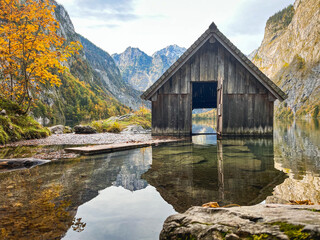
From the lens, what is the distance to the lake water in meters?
2.72

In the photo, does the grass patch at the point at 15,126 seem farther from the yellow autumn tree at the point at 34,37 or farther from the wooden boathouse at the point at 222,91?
the wooden boathouse at the point at 222,91

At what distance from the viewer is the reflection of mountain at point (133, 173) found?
4.52 meters

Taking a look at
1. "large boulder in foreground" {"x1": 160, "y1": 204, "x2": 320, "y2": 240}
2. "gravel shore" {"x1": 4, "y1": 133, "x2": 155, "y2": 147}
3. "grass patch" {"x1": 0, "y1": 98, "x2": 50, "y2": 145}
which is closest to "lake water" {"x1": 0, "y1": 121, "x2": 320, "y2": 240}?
"large boulder in foreground" {"x1": 160, "y1": 204, "x2": 320, "y2": 240}

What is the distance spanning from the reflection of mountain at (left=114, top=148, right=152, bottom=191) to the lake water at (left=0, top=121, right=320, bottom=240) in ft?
0.06

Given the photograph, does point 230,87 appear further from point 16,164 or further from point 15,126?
point 15,126

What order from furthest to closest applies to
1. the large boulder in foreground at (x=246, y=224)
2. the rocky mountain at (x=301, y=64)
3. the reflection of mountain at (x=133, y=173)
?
the rocky mountain at (x=301, y=64), the reflection of mountain at (x=133, y=173), the large boulder in foreground at (x=246, y=224)

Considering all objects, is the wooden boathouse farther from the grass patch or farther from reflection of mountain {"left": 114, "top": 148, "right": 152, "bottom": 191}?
reflection of mountain {"left": 114, "top": 148, "right": 152, "bottom": 191}

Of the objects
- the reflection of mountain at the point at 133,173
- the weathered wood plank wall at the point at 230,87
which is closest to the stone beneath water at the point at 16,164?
the reflection of mountain at the point at 133,173

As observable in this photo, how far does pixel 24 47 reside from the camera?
12867 millimetres

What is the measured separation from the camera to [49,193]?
3869mm

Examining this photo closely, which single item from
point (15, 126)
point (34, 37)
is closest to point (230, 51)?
point (34, 37)

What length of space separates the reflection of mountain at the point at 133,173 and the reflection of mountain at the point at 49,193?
55 millimetres

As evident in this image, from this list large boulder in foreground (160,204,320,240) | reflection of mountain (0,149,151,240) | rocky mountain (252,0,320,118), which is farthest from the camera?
rocky mountain (252,0,320,118)

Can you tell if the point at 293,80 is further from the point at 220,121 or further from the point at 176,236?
the point at 176,236
